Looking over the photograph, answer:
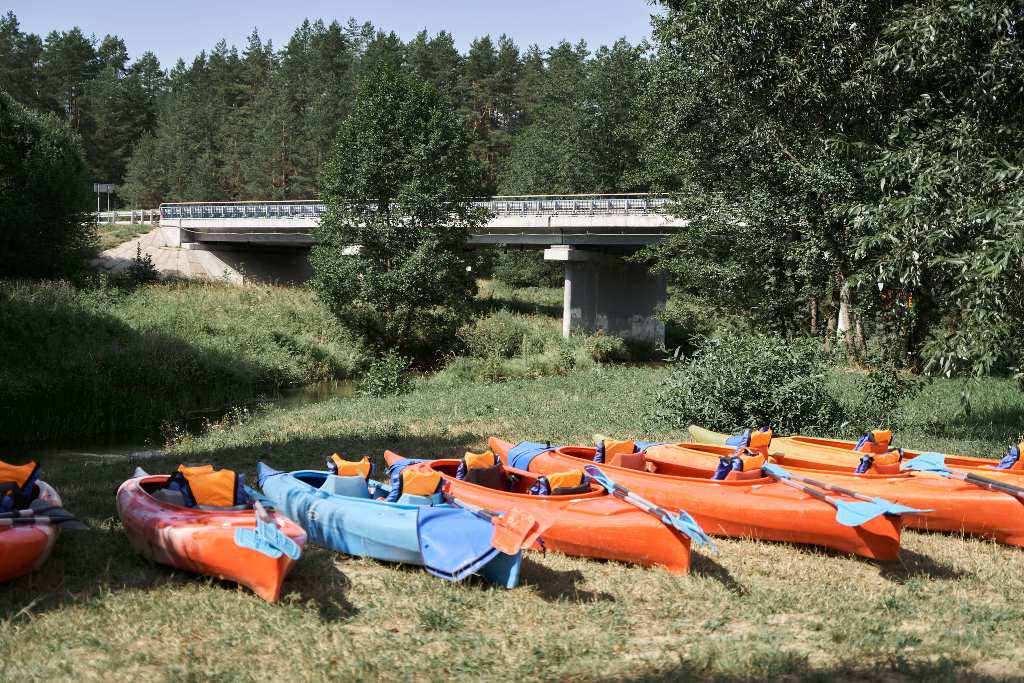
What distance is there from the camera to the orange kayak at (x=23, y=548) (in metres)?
6.26

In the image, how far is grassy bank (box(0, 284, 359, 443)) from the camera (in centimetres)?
1902

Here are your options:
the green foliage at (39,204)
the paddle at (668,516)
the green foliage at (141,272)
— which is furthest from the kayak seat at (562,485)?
the green foliage at (141,272)

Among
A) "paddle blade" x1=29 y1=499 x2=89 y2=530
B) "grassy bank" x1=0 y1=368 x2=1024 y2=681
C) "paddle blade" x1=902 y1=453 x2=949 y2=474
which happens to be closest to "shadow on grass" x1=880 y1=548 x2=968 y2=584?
"grassy bank" x1=0 y1=368 x2=1024 y2=681

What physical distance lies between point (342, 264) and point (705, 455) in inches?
790

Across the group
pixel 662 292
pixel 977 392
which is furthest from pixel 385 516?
pixel 662 292

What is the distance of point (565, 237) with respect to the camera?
115ft

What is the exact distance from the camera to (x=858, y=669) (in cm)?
549

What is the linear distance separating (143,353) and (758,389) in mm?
17023

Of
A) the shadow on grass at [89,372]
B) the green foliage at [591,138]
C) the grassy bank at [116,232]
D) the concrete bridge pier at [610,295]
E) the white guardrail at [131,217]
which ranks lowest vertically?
the shadow on grass at [89,372]

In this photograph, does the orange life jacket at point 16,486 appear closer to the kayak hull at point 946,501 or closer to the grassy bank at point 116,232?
the kayak hull at point 946,501

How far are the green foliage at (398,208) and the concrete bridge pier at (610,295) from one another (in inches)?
294

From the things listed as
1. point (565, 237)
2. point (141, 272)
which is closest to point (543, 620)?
point (565, 237)

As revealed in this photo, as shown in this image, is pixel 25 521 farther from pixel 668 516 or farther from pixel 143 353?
pixel 143 353

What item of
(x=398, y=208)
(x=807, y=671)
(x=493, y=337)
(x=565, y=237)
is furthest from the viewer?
(x=565, y=237)
